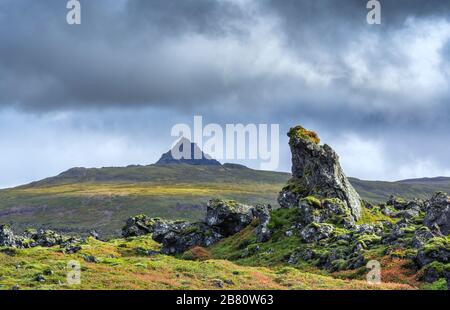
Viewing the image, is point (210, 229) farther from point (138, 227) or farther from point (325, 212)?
point (138, 227)

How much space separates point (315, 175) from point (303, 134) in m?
9.63

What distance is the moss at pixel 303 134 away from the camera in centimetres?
10030

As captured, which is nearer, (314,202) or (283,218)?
(314,202)

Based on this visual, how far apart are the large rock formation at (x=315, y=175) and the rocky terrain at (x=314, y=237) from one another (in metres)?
0.19

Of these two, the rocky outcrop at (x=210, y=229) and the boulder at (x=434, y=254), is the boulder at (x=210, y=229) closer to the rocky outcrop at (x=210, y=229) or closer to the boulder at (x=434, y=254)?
the rocky outcrop at (x=210, y=229)

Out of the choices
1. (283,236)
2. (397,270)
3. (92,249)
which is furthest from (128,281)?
(92,249)

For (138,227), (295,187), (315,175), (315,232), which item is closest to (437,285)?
(315,232)

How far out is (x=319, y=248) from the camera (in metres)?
71.4

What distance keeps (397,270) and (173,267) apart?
23.3 meters

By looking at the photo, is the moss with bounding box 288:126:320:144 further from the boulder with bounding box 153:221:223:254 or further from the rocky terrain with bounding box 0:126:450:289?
the boulder with bounding box 153:221:223:254

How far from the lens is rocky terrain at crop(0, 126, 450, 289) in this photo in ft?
174

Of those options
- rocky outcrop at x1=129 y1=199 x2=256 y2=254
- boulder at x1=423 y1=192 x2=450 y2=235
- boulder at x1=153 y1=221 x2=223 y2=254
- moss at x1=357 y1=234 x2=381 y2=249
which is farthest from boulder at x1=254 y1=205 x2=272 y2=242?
boulder at x1=423 y1=192 x2=450 y2=235

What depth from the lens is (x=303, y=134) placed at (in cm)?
10138
